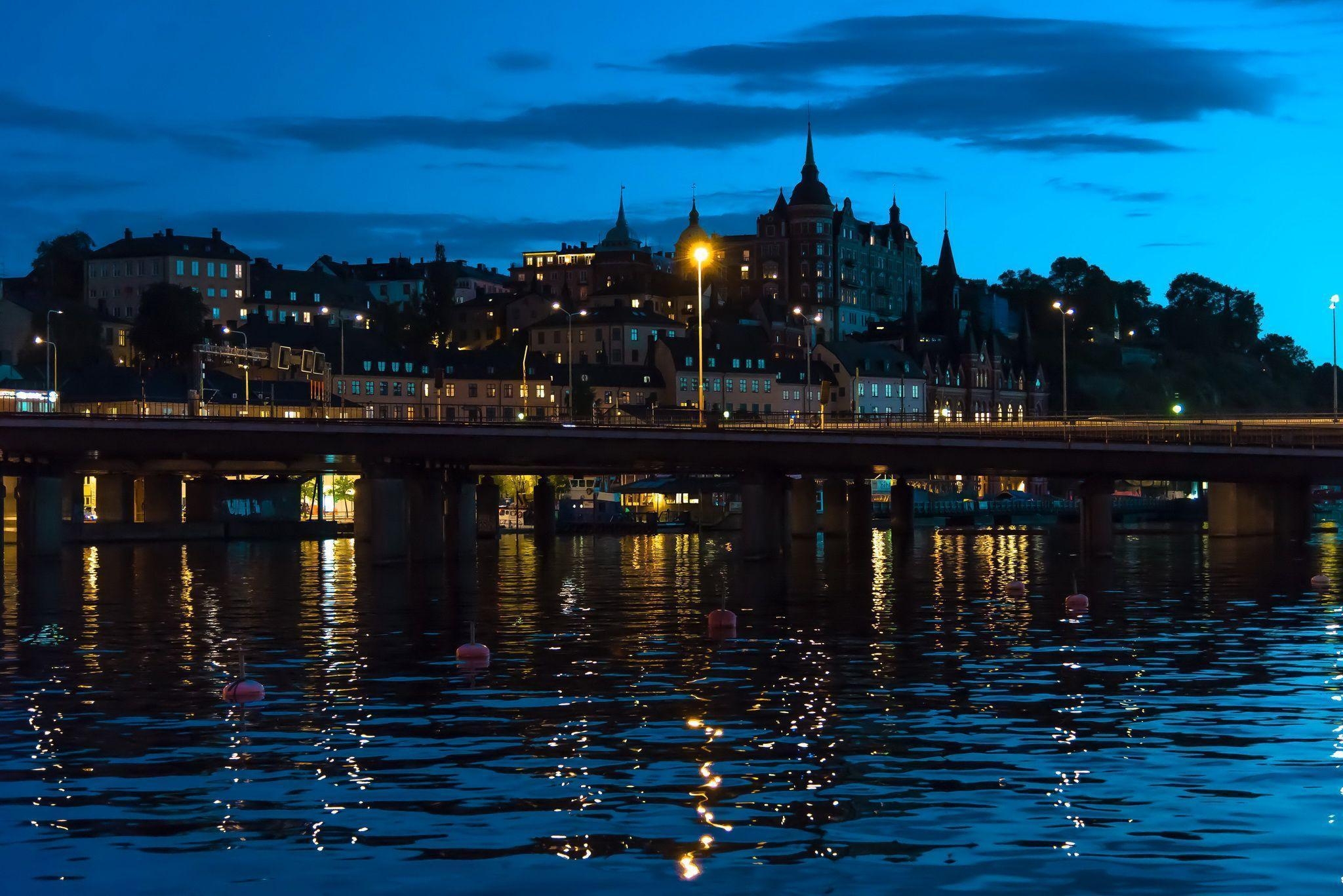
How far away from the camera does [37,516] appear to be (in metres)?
119

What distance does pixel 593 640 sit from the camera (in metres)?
55.5

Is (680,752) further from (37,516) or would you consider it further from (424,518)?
(37,516)

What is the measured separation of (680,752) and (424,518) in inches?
3348

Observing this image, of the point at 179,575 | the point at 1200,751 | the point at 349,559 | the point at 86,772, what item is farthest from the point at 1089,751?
the point at 349,559

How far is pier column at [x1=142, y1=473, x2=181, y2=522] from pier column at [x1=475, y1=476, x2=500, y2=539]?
27.2 metres

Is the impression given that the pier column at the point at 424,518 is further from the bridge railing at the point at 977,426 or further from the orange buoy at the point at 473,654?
the orange buoy at the point at 473,654

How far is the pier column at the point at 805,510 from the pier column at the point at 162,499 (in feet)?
182

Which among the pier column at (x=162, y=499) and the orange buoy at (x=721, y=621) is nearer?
the orange buoy at (x=721, y=621)

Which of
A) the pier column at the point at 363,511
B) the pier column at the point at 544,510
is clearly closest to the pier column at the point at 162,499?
the pier column at the point at 544,510

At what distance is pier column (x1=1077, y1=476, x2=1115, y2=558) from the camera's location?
372ft

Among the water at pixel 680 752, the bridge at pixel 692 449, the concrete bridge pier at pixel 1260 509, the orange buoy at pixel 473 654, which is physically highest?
the bridge at pixel 692 449

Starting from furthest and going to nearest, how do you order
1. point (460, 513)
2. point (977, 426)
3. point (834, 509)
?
point (834, 509)
point (460, 513)
point (977, 426)

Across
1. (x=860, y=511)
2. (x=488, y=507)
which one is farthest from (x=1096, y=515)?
(x=488, y=507)

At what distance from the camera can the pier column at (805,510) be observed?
162 meters
